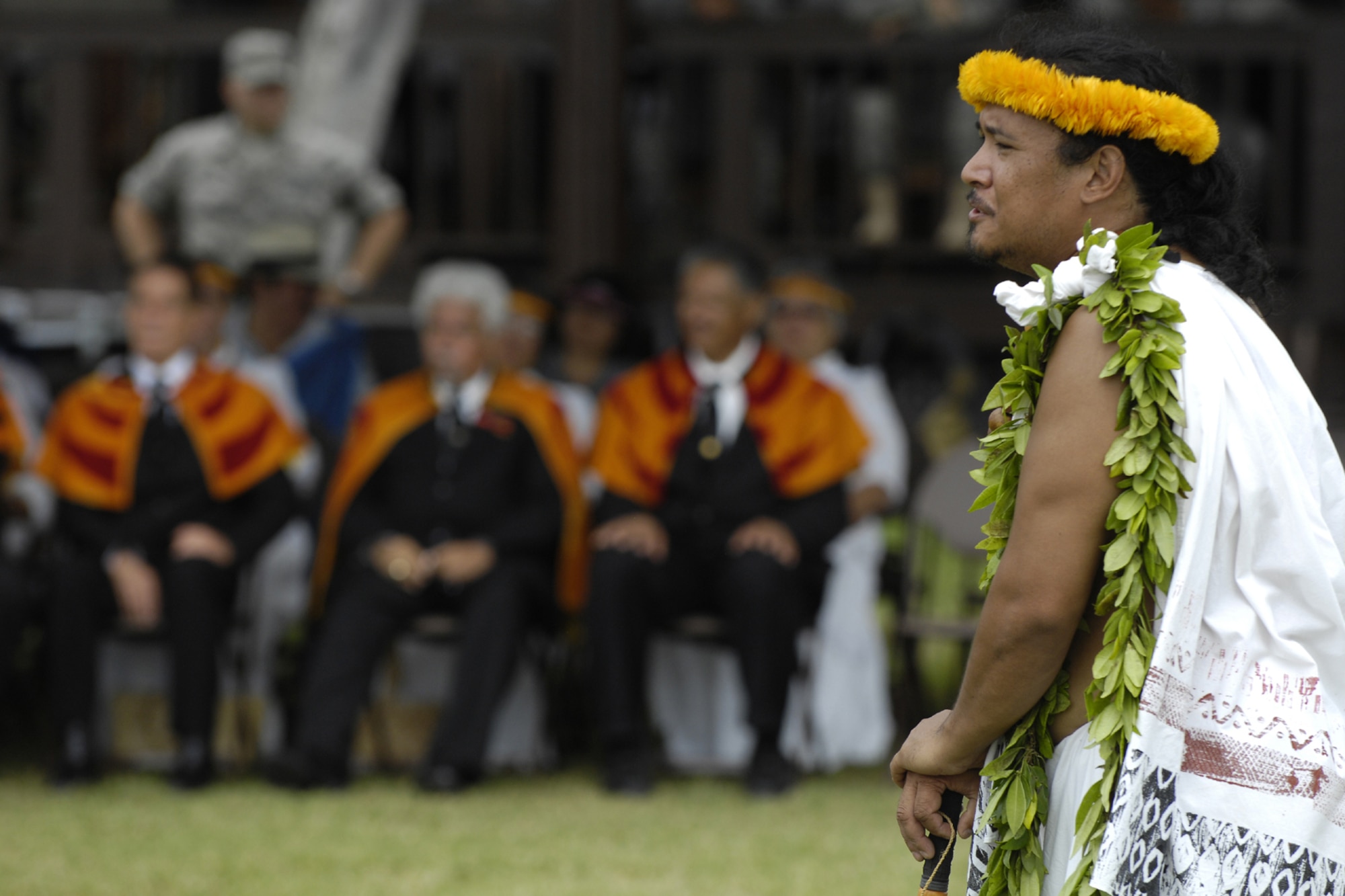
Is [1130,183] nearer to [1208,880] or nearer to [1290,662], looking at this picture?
[1290,662]

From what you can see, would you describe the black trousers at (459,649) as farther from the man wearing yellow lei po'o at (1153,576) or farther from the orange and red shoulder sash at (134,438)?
the man wearing yellow lei po'o at (1153,576)

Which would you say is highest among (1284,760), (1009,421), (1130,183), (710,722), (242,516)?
(1130,183)

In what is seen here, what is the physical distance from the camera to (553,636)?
5805 mm

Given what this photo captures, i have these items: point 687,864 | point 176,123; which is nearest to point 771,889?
point 687,864

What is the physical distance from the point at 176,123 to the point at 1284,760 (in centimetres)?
751

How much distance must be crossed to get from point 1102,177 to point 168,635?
422 centimetres

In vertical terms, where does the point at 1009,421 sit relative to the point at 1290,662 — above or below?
above

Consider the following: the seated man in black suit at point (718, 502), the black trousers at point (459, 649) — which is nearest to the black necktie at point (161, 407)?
the black trousers at point (459, 649)

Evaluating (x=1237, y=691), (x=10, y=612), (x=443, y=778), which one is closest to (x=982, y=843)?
(x=1237, y=691)

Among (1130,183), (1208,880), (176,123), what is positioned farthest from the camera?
(176,123)

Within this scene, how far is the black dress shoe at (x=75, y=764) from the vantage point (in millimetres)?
5328

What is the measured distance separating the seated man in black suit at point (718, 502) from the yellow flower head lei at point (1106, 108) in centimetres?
352

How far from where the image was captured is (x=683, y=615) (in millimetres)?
5578

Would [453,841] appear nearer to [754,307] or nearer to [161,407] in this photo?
[161,407]
